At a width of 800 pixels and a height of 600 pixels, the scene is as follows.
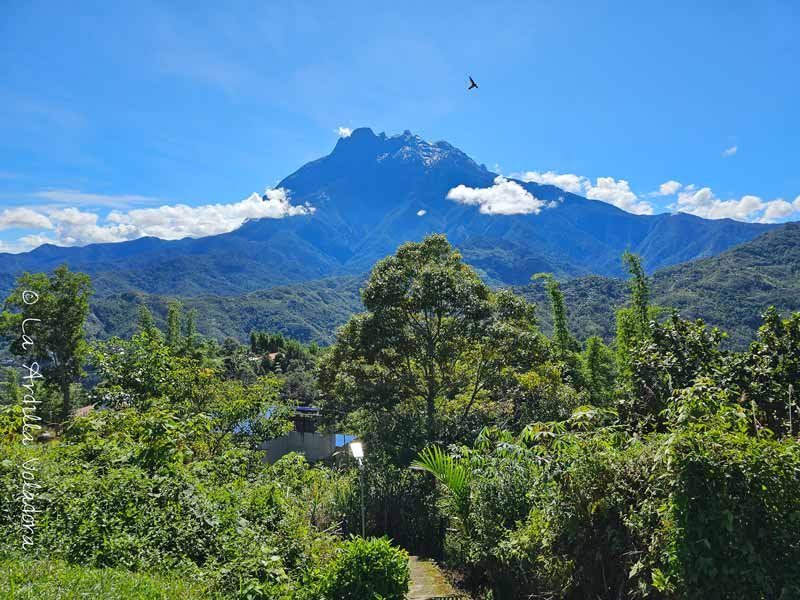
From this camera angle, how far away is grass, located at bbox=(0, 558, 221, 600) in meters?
3.59

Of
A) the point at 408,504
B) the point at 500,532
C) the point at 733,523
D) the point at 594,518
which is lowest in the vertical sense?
the point at 408,504

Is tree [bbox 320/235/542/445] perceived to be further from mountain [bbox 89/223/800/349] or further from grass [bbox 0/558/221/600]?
mountain [bbox 89/223/800/349]

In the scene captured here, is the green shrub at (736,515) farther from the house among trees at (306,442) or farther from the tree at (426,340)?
the house among trees at (306,442)

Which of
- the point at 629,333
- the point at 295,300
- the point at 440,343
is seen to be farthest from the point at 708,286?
the point at 295,300

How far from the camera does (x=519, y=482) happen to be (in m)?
5.45

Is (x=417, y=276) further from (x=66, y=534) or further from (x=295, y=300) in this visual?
(x=295, y=300)

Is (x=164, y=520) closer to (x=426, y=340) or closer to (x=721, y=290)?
(x=426, y=340)

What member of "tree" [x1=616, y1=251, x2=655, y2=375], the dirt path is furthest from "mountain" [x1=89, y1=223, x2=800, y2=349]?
the dirt path

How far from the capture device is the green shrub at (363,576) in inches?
163

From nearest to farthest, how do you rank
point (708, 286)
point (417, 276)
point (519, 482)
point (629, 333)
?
point (519, 482), point (417, 276), point (629, 333), point (708, 286)

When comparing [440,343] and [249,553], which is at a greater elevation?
[440,343]

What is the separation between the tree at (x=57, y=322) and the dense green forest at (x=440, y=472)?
42.1 ft

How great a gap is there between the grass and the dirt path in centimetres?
241

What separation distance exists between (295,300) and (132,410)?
614ft
